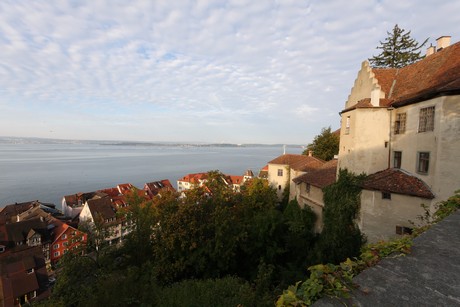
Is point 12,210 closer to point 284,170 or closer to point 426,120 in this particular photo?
point 284,170

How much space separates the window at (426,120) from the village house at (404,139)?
0.05 m

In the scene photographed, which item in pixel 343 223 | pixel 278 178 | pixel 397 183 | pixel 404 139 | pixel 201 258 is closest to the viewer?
pixel 397 183

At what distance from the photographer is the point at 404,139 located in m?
13.0

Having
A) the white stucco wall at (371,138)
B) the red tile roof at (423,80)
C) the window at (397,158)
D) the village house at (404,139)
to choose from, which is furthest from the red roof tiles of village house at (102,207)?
the red tile roof at (423,80)

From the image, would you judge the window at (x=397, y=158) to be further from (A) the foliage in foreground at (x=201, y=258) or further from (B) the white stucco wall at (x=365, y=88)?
(A) the foliage in foreground at (x=201, y=258)

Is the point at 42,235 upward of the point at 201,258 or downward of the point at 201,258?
downward

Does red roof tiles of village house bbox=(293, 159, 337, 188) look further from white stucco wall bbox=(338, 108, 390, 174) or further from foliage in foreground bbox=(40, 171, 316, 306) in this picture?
white stucco wall bbox=(338, 108, 390, 174)

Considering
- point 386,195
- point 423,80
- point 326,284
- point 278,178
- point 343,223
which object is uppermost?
point 423,80

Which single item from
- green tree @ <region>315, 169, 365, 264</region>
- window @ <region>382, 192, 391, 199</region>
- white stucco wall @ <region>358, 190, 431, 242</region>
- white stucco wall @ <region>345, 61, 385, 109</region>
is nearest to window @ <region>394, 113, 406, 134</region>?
white stucco wall @ <region>345, 61, 385, 109</region>

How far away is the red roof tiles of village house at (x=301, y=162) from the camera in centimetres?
2957

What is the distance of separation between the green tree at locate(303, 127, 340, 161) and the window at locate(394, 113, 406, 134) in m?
22.6

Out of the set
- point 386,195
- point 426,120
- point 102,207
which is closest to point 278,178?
point 386,195

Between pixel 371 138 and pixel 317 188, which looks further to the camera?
pixel 317 188

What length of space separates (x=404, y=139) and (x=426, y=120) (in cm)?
170
